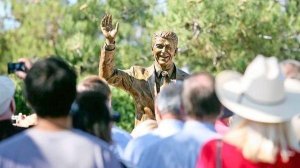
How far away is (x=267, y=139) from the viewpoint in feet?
15.6

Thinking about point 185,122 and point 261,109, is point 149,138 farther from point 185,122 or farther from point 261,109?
point 261,109

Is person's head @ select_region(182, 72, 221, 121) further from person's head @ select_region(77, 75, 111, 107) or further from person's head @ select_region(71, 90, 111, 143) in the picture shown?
person's head @ select_region(71, 90, 111, 143)

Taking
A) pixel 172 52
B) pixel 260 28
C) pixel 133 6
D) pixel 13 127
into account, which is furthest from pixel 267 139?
pixel 133 6

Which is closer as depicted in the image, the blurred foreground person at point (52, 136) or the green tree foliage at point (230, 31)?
the blurred foreground person at point (52, 136)

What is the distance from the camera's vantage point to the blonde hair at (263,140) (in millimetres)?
4711

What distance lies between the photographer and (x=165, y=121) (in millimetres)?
5863

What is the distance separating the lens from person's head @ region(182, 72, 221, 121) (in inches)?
209

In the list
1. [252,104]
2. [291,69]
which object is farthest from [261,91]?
[291,69]

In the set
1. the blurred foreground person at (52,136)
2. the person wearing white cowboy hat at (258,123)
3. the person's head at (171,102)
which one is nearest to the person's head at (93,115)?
the blurred foreground person at (52,136)

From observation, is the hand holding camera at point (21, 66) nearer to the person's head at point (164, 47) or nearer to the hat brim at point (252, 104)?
the hat brim at point (252, 104)

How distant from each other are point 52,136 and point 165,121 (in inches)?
52.7

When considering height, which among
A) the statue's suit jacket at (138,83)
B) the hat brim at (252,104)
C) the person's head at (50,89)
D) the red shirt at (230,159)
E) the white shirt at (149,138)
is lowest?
the statue's suit jacket at (138,83)

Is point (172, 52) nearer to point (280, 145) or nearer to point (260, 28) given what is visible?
point (280, 145)

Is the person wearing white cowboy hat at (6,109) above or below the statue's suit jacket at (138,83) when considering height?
above
